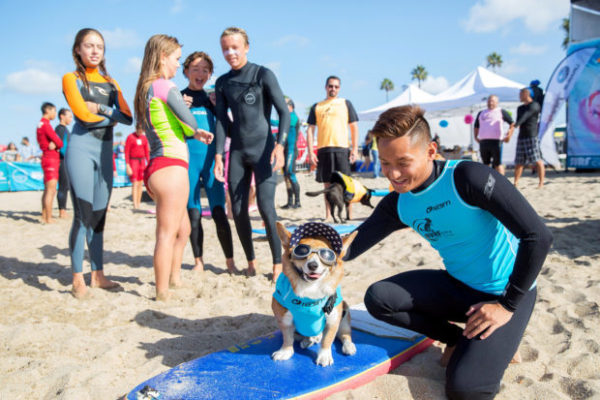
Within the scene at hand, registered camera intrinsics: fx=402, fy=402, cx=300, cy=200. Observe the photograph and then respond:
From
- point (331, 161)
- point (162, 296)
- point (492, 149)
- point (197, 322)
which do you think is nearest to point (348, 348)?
point (197, 322)

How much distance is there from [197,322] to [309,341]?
39.4 inches

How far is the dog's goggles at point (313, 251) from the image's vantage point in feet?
6.34

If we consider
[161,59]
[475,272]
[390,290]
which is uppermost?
[161,59]

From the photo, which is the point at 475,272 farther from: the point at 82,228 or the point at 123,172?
the point at 123,172

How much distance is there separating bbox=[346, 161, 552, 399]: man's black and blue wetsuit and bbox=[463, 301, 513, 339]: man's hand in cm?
4

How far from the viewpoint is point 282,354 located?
2162 mm

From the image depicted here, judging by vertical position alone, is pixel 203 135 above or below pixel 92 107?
below

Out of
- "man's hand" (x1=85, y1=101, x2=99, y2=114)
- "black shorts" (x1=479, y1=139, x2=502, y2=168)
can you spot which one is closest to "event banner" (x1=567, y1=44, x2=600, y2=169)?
"black shorts" (x1=479, y1=139, x2=502, y2=168)

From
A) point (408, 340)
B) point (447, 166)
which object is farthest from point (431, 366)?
point (447, 166)

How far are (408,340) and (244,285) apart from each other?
1776 millimetres

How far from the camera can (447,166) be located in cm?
205

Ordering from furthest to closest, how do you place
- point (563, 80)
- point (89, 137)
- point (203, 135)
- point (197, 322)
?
point (563, 80)
point (89, 137)
point (203, 135)
point (197, 322)

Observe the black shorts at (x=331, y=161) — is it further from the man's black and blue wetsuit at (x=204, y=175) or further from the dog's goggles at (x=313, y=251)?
the dog's goggles at (x=313, y=251)

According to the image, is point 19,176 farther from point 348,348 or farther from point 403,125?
point 403,125
